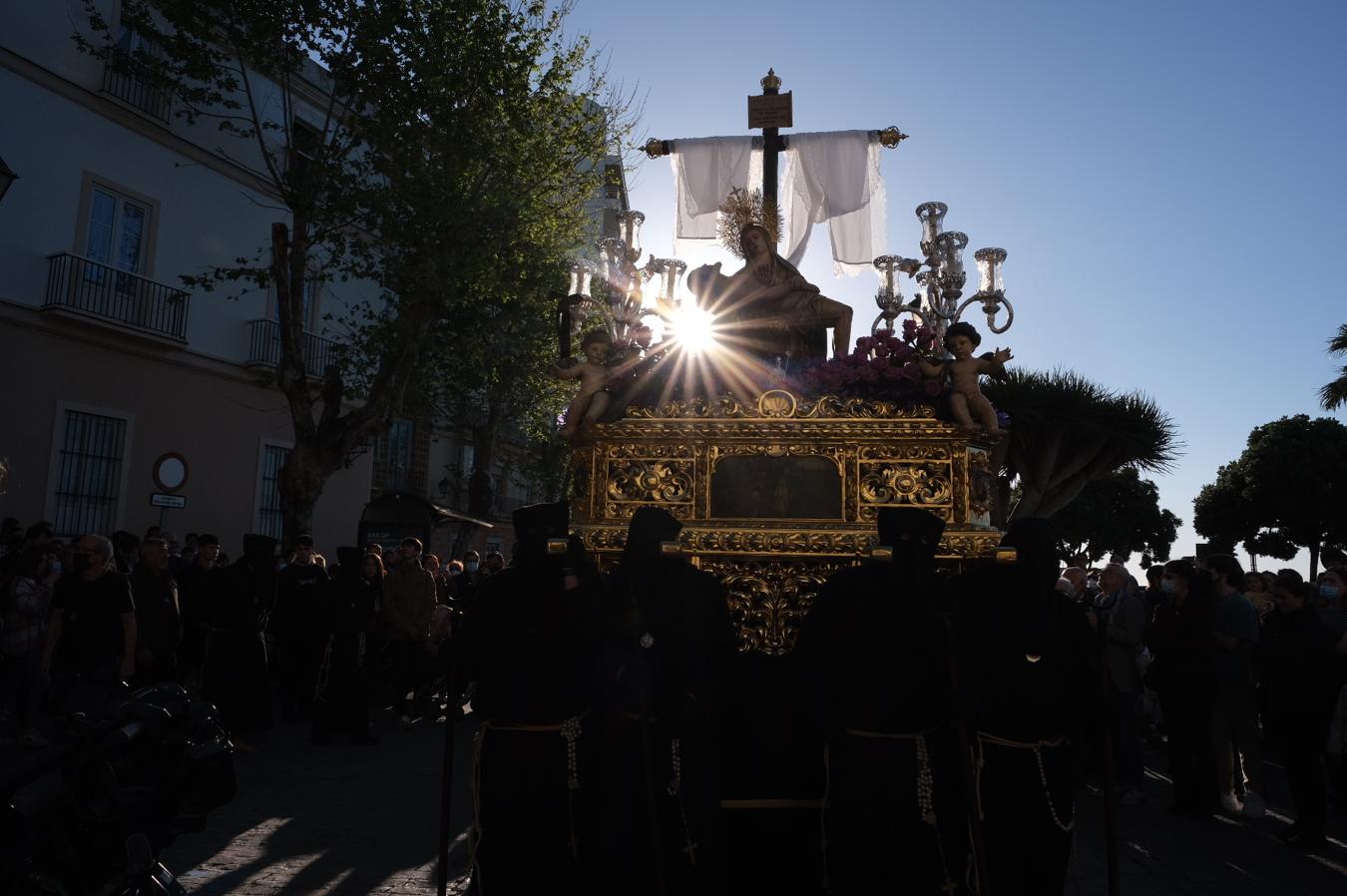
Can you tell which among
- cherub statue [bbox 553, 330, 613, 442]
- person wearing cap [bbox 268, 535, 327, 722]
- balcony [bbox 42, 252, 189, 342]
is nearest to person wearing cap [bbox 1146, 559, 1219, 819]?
cherub statue [bbox 553, 330, 613, 442]

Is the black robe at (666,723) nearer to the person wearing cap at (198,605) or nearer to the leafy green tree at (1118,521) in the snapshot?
the person wearing cap at (198,605)

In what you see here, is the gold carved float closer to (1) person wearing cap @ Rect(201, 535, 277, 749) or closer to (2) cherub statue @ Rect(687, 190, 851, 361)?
(2) cherub statue @ Rect(687, 190, 851, 361)

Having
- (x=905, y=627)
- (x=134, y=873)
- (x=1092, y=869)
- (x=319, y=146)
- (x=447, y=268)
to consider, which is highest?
(x=319, y=146)

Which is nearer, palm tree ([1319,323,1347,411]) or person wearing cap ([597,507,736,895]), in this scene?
person wearing cap ([597,507,736,895])

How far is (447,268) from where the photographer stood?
627 inches

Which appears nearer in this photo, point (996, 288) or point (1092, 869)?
point (1092, 869)

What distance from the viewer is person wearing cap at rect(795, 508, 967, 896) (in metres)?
4.30

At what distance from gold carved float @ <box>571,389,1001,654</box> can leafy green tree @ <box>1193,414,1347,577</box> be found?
4051cm

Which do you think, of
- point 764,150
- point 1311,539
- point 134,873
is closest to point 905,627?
point 134,873

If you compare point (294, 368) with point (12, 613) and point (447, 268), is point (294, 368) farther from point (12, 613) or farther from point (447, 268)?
point (12, 613)

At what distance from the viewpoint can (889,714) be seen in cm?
434

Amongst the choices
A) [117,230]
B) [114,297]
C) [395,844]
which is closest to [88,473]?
[114,297]

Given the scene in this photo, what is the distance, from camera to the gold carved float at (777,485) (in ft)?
18.5

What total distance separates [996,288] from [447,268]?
1109 cm
